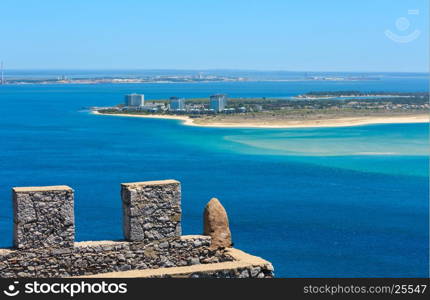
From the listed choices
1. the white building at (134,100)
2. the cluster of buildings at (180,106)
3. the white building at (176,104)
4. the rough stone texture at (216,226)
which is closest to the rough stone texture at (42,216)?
the rough stone texture at (216,226)

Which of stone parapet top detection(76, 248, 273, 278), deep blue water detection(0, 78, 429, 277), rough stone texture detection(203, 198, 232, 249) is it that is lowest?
deep blue water detection(0, 78, 429, 277)

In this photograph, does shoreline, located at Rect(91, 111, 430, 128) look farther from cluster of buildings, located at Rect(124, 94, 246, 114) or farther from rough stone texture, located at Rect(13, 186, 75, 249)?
rough stone texture, located at Rect(13, 186, 75, 249)

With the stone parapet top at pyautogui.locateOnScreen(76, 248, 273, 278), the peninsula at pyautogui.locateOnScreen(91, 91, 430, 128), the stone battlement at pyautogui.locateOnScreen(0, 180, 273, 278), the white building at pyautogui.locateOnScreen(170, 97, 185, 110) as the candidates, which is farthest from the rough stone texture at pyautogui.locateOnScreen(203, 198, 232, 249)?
the white building at pyautogui.locateOnScreen(170, 97, 185, 110)

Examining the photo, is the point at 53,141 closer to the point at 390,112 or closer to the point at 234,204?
the point at 234,204

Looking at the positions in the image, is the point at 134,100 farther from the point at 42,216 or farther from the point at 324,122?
the point at 42,216

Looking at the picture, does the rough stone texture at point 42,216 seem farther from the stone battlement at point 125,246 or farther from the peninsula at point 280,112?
the peninsula at point 280,112

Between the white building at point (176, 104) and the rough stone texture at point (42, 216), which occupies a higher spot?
the rough stone texture at point (42, 216)

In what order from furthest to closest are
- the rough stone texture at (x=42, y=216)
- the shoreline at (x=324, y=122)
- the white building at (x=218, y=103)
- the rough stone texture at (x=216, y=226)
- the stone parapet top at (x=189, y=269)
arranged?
the white building at (x=218, y=103)
the shoreline at (x=324, y=122)
the rough stone texture at (x=216, y=226)
the stone parapet top at (x=189, y=269)
the rough stone texture at (x=42, y=216)

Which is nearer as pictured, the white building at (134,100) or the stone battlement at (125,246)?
the stone battlement at (125,246)
